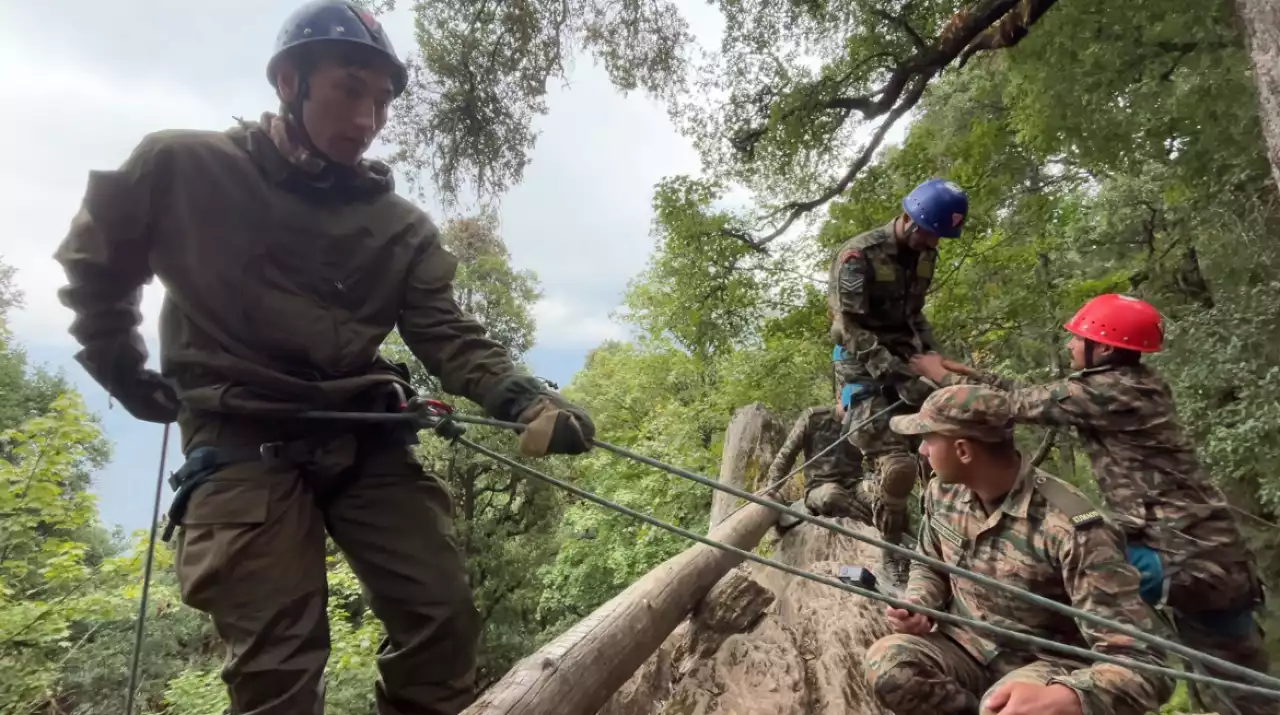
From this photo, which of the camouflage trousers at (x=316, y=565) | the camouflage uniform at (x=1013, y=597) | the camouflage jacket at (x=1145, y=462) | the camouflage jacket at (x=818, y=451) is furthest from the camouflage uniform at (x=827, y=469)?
the camouflage trousers at (x=316, y=565)

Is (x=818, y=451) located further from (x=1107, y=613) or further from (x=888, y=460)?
(x=1107, y=613)

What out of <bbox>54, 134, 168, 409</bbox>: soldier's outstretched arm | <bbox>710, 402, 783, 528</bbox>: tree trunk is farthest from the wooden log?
<bbox>710, 402, 783, 528</bbox>: tree trunk

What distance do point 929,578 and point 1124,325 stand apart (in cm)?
133

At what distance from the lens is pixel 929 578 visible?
2.54m

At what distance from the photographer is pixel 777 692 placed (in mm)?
3105

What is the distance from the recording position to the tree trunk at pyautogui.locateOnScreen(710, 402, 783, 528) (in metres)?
6.99

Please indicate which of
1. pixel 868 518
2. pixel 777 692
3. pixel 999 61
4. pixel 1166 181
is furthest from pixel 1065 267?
pixel 777 692

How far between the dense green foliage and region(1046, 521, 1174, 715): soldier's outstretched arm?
493cm

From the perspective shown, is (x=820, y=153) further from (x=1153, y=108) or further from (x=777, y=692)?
(x=777, y=692)

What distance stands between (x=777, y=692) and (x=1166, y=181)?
9110mm

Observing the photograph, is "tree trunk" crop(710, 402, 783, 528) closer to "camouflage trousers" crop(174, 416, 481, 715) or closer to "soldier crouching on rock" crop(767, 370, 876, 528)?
"soldier crouching on rock" crop(767, 370, 876, 528)

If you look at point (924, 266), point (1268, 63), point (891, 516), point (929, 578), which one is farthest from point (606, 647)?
point (1268, 63)

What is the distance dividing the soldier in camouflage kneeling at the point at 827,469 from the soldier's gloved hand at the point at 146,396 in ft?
14.6

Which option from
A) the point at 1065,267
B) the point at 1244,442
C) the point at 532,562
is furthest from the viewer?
the point at 532,562
